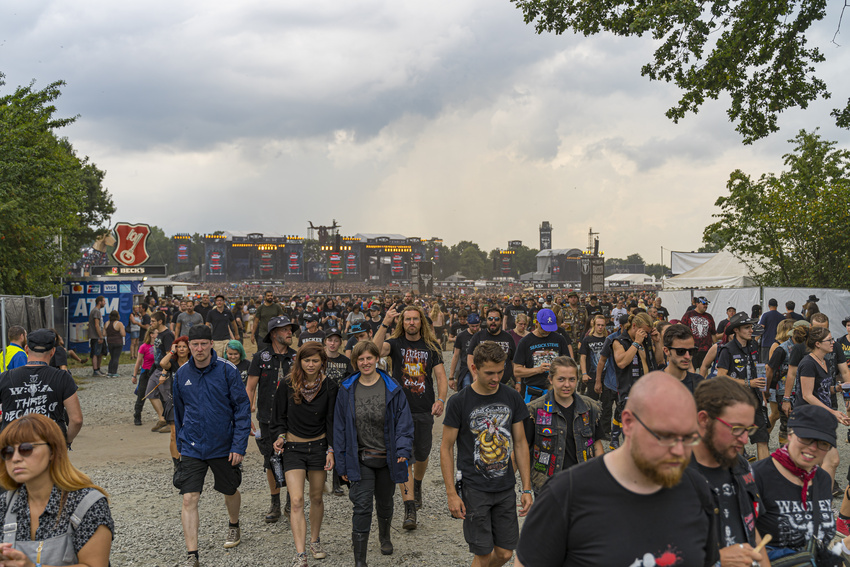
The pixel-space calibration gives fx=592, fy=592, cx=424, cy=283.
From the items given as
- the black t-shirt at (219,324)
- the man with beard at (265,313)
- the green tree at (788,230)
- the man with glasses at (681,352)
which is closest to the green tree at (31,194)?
the black t-shirt at (219,324)

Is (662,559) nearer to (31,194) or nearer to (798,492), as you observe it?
(798,492)

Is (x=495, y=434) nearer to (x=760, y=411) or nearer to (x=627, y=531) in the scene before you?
(x=627, y=531)

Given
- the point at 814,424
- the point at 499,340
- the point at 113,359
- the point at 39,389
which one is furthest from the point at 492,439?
the point at 113,359

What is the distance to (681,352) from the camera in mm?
4672

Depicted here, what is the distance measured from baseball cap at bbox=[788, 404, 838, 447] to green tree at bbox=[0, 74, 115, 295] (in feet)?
49.3

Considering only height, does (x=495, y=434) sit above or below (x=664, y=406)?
below

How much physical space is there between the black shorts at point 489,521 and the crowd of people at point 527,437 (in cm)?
1

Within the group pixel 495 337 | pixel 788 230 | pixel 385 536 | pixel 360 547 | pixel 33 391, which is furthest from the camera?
pixel 788 230

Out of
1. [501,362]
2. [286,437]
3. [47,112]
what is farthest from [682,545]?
[47,112]

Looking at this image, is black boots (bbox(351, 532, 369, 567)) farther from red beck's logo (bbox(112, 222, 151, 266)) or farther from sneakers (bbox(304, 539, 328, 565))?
red beck's logo (bbox(112, 222, 151, 266))

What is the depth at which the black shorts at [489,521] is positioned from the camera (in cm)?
386

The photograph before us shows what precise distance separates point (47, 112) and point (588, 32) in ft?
50.5

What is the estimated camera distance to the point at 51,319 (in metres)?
15.6

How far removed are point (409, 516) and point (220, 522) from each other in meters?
1.89
